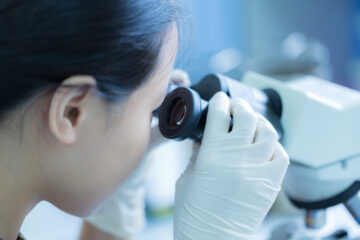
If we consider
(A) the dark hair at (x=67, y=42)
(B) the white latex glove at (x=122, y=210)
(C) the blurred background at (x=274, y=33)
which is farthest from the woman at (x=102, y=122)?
(C) the blurred background at (x=274, y=33)

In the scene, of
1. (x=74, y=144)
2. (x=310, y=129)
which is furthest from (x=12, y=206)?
(x=310, y=129)

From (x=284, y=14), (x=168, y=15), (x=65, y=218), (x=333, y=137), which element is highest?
(x=168, y=15)

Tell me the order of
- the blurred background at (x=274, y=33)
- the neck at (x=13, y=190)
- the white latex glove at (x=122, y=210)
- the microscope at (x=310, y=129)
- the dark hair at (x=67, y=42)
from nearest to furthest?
the dark hair at (x=67, y=42) → the neck at (x=13, y=190) → the microscope at (x=310, y=129) → the white latex glove at (x=122, y=210) → the blurred background at (x=274, y=33)

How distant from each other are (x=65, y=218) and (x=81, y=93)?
1.16m

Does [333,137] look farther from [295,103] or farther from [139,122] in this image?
[139,122]

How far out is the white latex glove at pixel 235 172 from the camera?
712 millimetres

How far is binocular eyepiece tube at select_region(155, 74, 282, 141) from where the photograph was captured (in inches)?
28.0

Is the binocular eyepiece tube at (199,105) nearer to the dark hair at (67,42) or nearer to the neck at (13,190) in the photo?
the dark hair at (67,42)

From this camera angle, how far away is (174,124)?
757 millimetres

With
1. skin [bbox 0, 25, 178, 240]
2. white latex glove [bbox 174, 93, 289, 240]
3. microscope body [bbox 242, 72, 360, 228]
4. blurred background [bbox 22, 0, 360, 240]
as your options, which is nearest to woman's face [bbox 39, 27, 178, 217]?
skin [bbox 0, 25, 178, 240]

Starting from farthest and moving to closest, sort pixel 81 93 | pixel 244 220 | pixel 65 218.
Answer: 1. pixel 65 218
2. pixel 244 220
3. pixel 81 93

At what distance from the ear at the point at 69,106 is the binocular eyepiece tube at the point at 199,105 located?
176mm

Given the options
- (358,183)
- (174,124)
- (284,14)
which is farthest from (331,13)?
(174,124)

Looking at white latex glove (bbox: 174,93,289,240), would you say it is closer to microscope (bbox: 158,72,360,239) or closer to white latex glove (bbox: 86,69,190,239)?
microscope (bbox: 158,72,360,239)
